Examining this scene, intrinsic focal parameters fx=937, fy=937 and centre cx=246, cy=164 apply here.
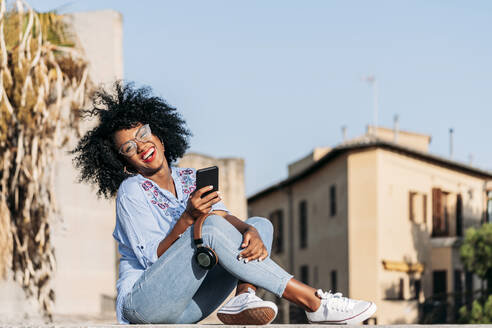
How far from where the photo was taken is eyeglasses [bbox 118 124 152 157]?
468cm

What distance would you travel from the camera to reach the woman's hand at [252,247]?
4.11 m

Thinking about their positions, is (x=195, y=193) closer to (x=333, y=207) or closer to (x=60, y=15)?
(x=60, y=15)

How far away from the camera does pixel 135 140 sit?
4.74 metres

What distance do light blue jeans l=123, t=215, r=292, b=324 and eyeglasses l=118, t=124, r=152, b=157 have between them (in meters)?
0.71

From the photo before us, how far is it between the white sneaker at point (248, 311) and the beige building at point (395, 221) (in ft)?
80.5

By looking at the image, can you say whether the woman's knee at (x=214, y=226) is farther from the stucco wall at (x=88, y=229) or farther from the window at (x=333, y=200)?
the window at (x=333, y=200)

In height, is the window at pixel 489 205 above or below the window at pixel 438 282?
above

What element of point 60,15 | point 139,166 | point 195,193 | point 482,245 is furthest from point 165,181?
point 482,245

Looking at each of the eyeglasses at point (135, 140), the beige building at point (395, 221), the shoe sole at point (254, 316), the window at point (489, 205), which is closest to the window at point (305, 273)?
the beige building at point (395, 221)

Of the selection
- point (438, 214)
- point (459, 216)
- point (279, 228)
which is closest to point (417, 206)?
point (438, 214)

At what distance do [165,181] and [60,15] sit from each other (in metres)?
7.87

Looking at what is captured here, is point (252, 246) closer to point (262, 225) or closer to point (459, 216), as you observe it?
point (262, 225)

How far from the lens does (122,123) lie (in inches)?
189

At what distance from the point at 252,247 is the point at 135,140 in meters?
0.99
